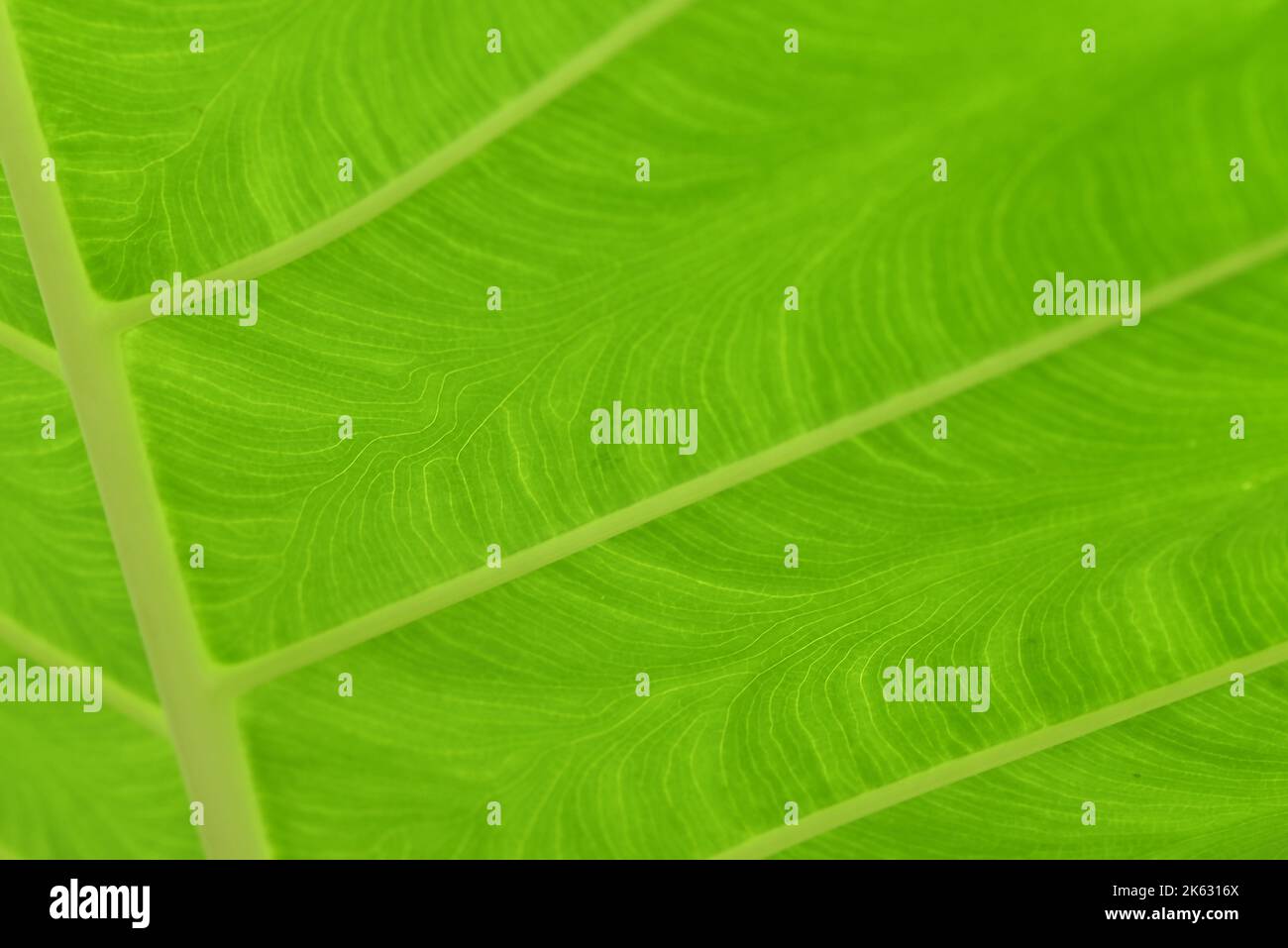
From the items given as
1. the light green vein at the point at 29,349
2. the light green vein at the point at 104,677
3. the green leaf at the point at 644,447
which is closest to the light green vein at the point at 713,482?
the green leaf at the point at 644,447

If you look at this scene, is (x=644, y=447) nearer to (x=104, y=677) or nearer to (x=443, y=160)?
(x=443, y=160)

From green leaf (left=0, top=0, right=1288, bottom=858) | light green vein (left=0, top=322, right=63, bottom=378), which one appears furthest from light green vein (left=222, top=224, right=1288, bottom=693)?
light green vein (left=0, top=322, right=63, bottom=378)

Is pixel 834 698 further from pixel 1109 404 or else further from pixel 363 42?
pixel 363 42

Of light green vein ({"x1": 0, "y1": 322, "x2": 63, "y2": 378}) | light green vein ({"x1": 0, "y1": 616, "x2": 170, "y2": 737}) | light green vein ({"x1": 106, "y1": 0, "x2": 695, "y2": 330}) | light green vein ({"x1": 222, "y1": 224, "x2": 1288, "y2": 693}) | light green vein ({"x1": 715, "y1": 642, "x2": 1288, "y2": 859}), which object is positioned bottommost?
light green vein ({"x1": 715, "y1": 642, "x2": 1288, "y2": 859})

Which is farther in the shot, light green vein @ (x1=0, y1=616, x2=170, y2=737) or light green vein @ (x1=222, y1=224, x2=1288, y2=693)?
light green vein @ (x1=0, y1=616, x2=170, y2=737)

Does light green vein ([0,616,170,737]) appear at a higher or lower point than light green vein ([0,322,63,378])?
lower

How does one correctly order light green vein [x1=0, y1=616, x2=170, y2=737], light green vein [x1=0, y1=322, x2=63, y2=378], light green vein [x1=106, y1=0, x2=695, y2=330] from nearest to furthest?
light green vein [x1=106, y1=0, x2=695, y2=330], light green vein [x1=0, y1=322, x2=63, y2=378], light green vein [x1=0, y1=616, x2=170, y2=737]

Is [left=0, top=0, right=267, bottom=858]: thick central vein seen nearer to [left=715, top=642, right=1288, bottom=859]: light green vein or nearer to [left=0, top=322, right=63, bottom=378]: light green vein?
[left=0, top=322, right=63, bottom=378]: light green vein
